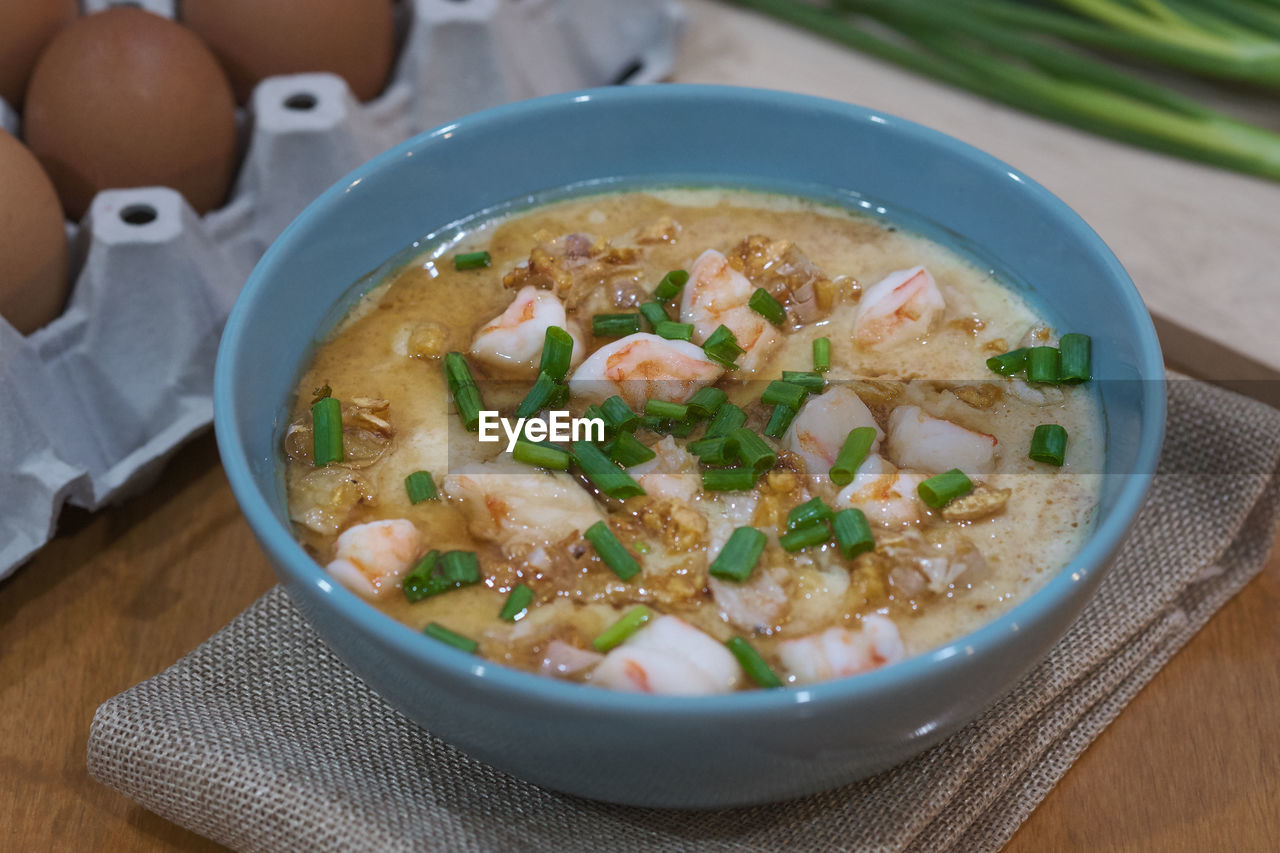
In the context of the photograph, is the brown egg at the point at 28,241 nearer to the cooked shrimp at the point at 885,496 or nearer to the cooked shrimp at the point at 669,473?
the cooked shrimp at the point at 669,473

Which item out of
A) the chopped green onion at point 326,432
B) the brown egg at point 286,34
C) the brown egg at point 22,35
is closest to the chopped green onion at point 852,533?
the chopped green onion at point 326,432

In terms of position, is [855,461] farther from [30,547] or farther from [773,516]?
[30,547]

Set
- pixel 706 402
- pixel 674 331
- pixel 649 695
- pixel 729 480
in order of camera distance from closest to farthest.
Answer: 1. pixel 649 695
2. pixel 729 480
3. pixel 706 402
4. pixel 674 331

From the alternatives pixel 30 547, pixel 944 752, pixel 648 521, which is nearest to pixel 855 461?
pixel 648 521

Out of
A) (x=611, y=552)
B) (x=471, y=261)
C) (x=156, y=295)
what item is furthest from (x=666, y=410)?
(x=156, y=295)

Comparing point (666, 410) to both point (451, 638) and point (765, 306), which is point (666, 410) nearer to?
point (765, 306)

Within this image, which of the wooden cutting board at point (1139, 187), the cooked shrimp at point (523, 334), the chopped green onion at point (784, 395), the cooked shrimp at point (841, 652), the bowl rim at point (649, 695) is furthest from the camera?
the wooden cutting board at point (1139, 187)
